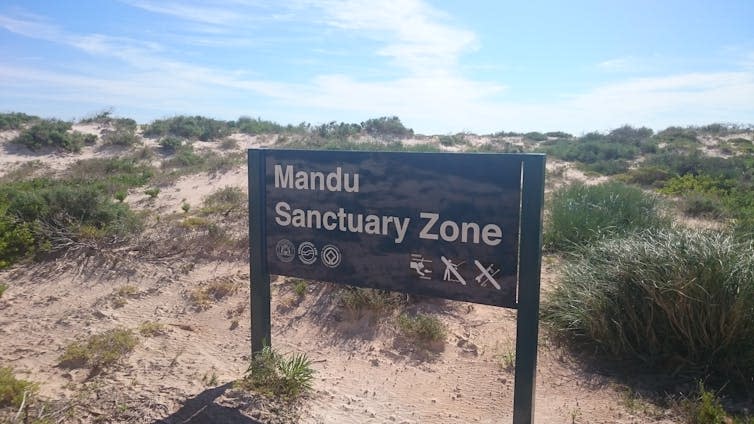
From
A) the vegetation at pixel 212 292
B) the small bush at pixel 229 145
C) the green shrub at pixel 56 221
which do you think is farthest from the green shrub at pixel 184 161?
the vegetation at pixel 212 292

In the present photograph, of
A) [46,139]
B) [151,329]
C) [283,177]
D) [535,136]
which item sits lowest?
[151,329]

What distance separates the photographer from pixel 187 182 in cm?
1545

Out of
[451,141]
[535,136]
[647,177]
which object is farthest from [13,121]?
[535,136]

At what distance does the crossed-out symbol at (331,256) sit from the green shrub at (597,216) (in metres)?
4.46

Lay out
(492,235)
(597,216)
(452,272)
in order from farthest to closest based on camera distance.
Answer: (597,216) → (452,272) → (492,235)

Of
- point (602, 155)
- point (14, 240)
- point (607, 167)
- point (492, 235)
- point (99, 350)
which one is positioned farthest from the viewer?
point (602, 155)

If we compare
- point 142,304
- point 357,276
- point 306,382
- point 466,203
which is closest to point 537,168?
point 466,203

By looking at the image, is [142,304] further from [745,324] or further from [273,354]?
[745,324]

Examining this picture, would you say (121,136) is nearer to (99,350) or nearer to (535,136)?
(99,350)

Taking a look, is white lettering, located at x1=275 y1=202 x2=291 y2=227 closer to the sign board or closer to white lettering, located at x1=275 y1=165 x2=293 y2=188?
the sign board

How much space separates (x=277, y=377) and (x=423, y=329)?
168 centimetres

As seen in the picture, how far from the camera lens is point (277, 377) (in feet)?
13.8

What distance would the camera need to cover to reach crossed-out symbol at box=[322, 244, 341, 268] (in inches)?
164

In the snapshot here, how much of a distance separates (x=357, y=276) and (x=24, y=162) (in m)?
19.6
